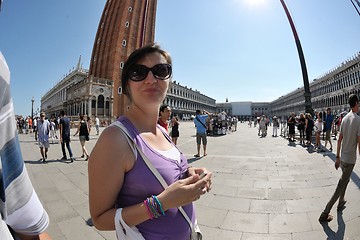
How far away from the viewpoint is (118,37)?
36688 mm

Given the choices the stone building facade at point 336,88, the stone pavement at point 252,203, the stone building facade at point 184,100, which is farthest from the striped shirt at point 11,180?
the stone building facade at point 336,88

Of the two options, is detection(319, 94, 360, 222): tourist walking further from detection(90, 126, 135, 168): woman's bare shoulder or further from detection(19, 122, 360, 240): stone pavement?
detection(90, 126, 135, 168): woman's bare shoulder

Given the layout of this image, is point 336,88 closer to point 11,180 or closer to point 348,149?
point 348,149

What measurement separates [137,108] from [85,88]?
3804cm

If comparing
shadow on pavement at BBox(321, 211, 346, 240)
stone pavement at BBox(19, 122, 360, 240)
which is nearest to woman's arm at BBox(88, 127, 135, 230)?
stone pavement at BBox(19, 122, 360, 240)

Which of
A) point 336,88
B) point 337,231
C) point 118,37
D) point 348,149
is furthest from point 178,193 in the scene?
point 336,88

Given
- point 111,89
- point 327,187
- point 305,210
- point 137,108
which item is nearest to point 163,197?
point 137,108

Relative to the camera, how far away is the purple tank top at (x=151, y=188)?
3.23 feet

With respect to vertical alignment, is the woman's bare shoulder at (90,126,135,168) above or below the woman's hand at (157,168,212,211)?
above

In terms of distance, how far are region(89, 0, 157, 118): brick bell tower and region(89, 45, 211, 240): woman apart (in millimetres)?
34898

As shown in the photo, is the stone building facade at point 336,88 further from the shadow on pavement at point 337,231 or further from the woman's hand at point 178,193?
the woman's hand at point 178,193

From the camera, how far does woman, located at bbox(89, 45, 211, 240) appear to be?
93cm

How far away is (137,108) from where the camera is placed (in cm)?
121

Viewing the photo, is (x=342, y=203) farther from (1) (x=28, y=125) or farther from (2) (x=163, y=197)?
(1) (x=28, y=125)
